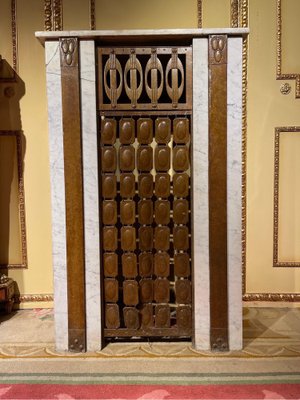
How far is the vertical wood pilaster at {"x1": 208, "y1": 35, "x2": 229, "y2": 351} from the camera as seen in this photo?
2.47m

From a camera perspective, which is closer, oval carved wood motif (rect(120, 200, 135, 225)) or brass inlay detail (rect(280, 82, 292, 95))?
oval carved wood motif (rect(120, 200, 135, 225))

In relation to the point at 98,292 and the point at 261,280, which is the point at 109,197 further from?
the point at 261,280

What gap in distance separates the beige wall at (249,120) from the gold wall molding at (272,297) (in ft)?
0.10

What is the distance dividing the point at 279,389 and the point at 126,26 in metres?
2.55

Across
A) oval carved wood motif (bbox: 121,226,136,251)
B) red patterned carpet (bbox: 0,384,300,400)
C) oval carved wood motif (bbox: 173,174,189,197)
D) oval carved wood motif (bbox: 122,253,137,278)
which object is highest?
oval carved wood motif (bbox: 173,174,189,197)

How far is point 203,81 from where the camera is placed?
2500mm

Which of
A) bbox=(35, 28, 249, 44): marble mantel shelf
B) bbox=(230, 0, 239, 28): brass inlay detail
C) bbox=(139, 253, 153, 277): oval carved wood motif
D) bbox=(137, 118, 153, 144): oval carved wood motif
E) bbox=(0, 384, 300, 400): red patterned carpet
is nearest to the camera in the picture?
bbox=(0, 384, 300, 400): red patterned carpet

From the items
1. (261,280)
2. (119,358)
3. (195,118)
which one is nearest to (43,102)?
(195,118)

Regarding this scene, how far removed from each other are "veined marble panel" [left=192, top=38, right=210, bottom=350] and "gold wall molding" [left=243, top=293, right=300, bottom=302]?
0.92 m

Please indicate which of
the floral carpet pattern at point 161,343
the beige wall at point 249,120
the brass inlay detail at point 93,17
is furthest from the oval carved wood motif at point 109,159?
the brass inlay detail at point 93,17

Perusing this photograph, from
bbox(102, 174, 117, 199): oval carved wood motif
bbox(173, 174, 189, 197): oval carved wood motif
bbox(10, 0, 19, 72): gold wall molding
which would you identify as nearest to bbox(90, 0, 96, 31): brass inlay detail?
bbox(10, 0, 19, 72): gold wall molding

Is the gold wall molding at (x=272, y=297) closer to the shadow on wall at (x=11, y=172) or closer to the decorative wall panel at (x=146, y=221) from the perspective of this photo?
the decorative wall panel at (x=146, y=221)

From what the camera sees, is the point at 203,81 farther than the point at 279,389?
Yes

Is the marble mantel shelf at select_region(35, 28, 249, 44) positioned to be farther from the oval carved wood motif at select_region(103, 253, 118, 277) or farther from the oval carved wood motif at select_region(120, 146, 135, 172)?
the oval carved wood motif at select_region(103, 253, 118, 277)
